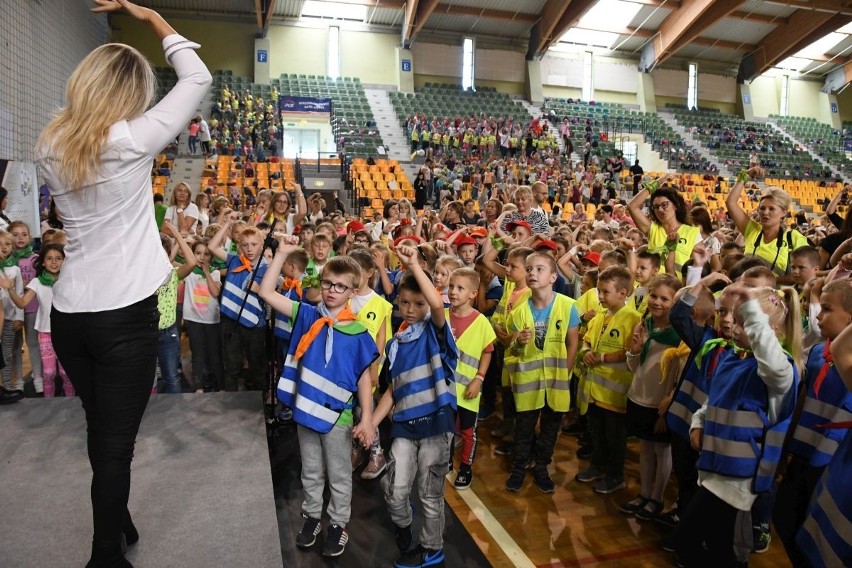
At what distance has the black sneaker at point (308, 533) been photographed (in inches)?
120

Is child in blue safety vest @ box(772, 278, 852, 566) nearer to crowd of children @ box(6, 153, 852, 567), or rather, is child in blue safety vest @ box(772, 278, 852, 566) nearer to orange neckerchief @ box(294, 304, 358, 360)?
crowd of children @ box(6, 153, 852, 567)

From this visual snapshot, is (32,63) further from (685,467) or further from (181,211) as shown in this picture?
(685,467)

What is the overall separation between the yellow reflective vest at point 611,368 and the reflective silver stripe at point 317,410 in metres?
1.79

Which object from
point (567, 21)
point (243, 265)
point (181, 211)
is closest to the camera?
point (243, 265)

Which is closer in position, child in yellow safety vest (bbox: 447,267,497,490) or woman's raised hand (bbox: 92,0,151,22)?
woman's raised hand (bbox: 92,0,151,22)

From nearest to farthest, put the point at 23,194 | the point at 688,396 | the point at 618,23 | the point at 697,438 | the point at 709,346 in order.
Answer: the point at 697,438 → the point at 709,346 → the point at 688,396 → the point at 23,194 → the point at 618,23

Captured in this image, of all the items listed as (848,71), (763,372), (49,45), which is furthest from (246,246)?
(848,71)

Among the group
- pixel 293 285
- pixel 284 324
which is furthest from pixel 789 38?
pixel 284 324

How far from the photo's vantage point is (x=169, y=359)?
4.89 meters

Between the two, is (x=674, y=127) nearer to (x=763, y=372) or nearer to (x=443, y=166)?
(x=443, y=166)

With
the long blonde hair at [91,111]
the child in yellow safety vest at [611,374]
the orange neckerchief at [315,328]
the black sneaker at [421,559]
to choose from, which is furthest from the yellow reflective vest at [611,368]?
the long blonde hair at [91,111]

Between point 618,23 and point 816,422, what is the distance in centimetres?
2553

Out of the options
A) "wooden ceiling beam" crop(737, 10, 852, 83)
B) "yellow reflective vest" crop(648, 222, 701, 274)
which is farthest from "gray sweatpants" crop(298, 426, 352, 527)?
"wooden ceiling beam" crop(737, 10, 852, 83)

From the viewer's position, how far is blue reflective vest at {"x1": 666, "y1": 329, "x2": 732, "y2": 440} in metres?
3.04
